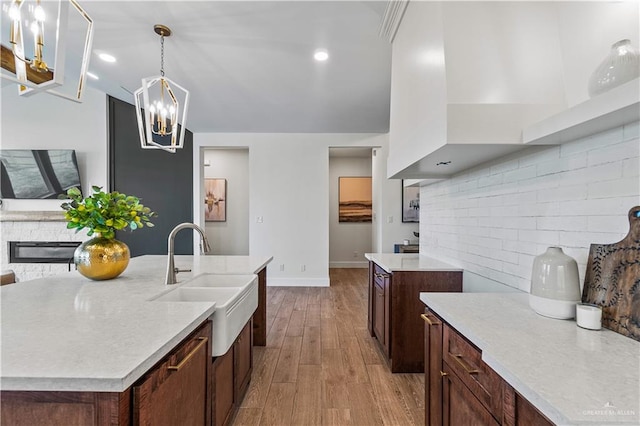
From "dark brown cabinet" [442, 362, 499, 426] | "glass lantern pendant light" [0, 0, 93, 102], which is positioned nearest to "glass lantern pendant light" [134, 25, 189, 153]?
"glass lantern pendant light" [0, 0, 93, 102]

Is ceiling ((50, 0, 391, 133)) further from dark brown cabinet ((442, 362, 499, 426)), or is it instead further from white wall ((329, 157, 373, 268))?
white wall ((329, 157, 373, 268))

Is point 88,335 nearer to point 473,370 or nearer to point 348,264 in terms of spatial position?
point 473,370

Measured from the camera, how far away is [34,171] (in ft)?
14.9

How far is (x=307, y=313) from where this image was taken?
140 inches

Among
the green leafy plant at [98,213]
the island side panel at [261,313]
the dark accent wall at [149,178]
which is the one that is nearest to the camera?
the green leafy plant at [98,213]

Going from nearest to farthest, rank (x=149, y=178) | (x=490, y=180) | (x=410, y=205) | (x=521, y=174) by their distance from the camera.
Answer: (x=521, y=174), (x=490, y=180), (x=149, y=178), (x=410, y=205)

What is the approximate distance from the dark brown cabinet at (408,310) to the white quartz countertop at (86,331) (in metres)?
1.44

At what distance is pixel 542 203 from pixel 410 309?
46.4 inches

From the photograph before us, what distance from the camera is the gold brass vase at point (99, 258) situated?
1466 mm

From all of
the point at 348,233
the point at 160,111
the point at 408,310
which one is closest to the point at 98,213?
the point at 160,111

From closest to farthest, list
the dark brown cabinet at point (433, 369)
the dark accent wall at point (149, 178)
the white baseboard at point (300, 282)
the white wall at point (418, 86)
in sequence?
1. the dark brown cabinet at point (433, 369)
2. the white wall at point (418, 86)
3. the dark accent wall at point (149, 178)
4. the white baseboard at point (300, 282)

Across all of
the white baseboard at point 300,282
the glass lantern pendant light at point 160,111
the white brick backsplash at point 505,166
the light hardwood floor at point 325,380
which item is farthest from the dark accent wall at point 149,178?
the white brick backsplash at point 505,166

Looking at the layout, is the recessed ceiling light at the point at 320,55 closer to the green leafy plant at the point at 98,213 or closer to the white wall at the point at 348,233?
the green leafy plant at the point at 98,213

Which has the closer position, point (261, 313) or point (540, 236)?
point (540, 236)
